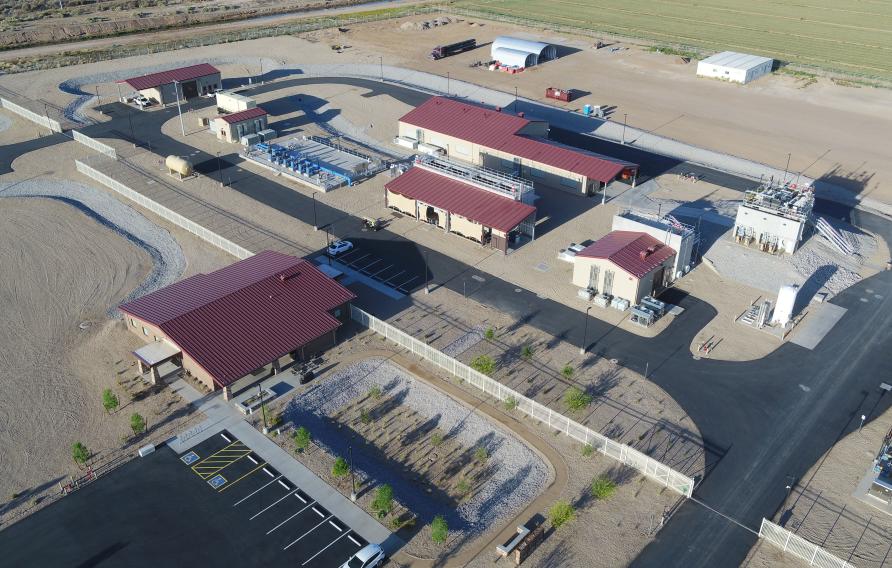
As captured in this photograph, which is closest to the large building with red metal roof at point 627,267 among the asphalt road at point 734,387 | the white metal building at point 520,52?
the asphalt road at point 734,387

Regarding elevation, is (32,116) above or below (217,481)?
above

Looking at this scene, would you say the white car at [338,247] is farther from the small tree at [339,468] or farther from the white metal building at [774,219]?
the white metal building at [774,219]

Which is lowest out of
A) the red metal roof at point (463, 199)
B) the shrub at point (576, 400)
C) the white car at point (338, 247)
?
the shrub at point (576, 400)

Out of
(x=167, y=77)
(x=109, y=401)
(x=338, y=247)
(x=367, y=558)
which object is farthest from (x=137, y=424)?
(x=167, y=77)

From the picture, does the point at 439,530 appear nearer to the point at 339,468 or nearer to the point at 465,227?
the point at 339,468

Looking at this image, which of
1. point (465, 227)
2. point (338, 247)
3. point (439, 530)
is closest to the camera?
point (439, 530)

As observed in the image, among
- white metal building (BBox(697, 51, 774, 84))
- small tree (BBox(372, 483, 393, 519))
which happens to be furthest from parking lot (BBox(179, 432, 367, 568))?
white metal building (BBox(697, 51, 774, 84))
